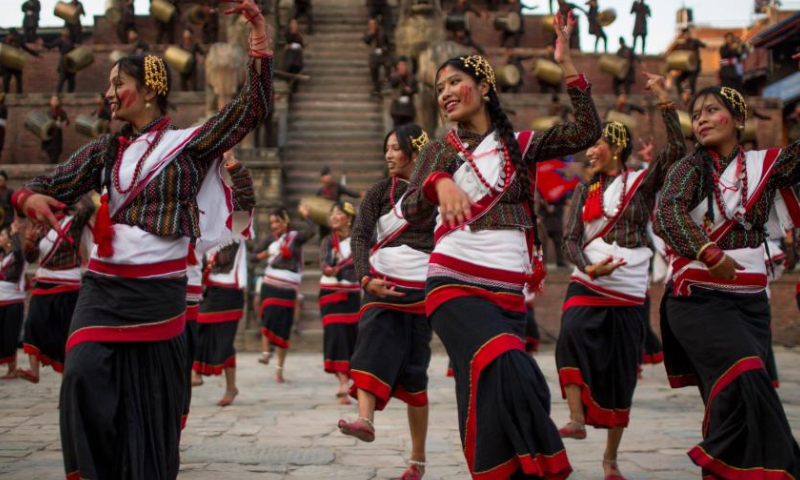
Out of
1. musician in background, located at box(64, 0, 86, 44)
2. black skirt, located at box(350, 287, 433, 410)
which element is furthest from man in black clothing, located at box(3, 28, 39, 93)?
black skirt, located at box(350, 287, 433, 410)

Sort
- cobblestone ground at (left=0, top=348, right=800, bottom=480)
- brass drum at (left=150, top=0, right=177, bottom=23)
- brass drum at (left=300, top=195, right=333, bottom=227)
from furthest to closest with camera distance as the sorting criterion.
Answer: brass drum at (left=150, top=0, right=177, bottom=23)
brass drum at (left=300, top=195, right=333, bottom=227)
cobblestone ground at (left=0, top=348, right=800, bottom=480)

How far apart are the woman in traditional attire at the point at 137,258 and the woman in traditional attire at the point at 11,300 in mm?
7527

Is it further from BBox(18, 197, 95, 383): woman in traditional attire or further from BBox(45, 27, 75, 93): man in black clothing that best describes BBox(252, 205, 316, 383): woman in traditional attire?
BBox(45, 27, 75, 93): man in black clothing

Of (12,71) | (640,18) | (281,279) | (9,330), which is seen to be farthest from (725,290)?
(12,71)

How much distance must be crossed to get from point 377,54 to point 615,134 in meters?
15.0

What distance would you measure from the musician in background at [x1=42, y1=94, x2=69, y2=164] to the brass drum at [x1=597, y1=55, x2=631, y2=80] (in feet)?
41.5

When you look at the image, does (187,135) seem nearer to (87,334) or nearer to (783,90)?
(87,334)

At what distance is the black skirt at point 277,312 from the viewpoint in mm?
11758

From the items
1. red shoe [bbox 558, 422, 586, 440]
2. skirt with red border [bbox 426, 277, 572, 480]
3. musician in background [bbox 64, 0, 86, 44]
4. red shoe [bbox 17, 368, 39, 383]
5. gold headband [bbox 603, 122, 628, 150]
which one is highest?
musician in background [bbox 64, 0, 86, 44]

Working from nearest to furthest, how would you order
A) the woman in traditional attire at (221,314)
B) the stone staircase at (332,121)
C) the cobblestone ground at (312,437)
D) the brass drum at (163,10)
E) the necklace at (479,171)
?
the necklace at (479,171), the cobblestone ground at (312,437), the woman in traditional attire at (221,314), the stone staircase at (332,121), the brass drum at (163,10)

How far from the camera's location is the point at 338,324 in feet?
35.0

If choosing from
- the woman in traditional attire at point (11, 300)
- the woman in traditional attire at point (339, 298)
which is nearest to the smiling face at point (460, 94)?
the woman in traditional attire at point (339, 298)

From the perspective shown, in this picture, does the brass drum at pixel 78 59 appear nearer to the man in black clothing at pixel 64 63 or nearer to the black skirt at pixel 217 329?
the man in black clothing at pixel 64 63

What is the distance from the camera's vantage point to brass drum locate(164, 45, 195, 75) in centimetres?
2205
